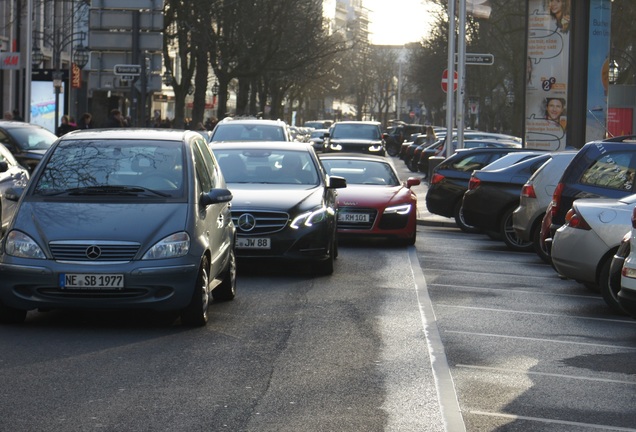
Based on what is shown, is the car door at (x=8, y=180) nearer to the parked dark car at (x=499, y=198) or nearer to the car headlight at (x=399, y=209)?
the car headlight at (x=399, y=209)

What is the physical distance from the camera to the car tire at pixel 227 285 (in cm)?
1219

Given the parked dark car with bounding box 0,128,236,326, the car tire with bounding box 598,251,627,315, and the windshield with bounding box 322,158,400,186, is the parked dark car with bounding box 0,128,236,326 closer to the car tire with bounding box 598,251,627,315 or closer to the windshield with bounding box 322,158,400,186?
the car tire with bounding box 598,251,627,315

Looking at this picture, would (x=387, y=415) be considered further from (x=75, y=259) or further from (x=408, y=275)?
(x=408, y=275)

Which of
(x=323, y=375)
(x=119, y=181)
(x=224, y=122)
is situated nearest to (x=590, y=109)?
(x=224, y=122)

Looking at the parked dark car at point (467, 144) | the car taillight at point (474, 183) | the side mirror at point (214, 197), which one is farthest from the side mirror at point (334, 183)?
the parked dark car at point (467, 144)

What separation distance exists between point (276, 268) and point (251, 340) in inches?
231

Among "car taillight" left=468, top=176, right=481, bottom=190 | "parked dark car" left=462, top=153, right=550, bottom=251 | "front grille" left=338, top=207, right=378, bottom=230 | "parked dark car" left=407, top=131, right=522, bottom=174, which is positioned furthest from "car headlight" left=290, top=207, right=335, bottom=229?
A: "parked dark car" left=407, top=131, right=522, bottom=174

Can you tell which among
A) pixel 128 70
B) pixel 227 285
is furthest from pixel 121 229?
pixel 128 70

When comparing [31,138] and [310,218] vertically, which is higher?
[31,138]

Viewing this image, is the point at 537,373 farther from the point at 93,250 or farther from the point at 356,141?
the point at 356,141

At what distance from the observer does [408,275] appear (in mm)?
15570

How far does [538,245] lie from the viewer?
17.6m

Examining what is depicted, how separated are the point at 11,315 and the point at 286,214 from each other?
185 inches

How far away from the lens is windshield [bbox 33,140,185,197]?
436 inches
